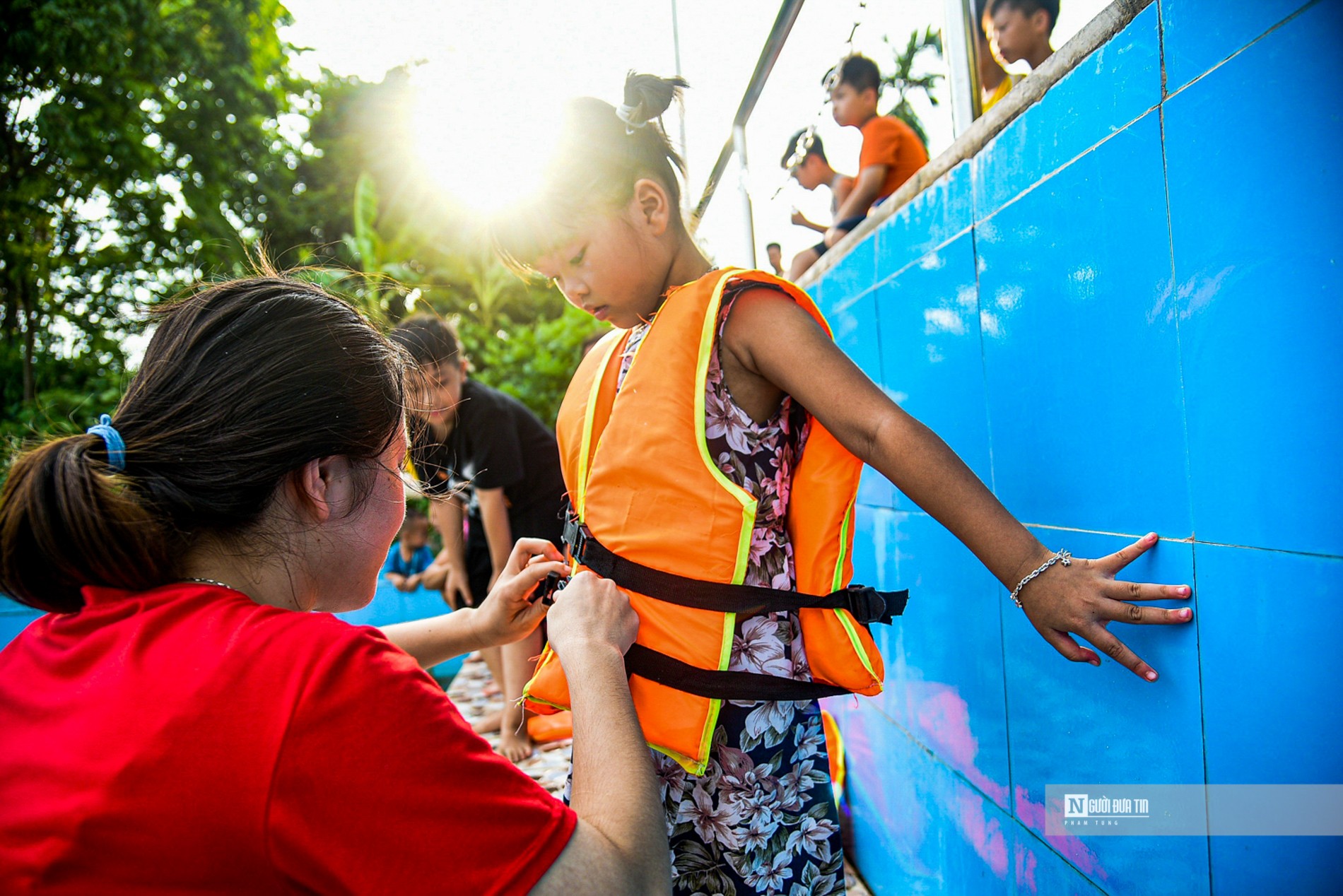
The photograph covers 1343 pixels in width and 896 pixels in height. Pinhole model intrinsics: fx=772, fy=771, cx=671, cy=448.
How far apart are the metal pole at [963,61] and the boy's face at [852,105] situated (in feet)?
1.77

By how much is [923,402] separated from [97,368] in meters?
10.4

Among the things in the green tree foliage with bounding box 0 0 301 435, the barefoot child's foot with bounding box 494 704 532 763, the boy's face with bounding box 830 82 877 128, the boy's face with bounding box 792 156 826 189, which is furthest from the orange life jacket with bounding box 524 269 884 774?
the green tree foliage with bounding box 0 0 301 435

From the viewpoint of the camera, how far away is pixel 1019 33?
1.42 metres

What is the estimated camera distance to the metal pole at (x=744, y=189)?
11.1 ft

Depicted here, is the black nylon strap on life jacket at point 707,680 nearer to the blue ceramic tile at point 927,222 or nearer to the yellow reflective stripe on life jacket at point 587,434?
the yellow reflective stripe on life jacket at point 587,434

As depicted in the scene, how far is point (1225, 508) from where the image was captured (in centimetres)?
87

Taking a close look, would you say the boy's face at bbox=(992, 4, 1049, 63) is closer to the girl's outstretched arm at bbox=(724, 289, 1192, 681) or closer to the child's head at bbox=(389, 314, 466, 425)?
the girl's outstretched arm at bbox=(724, 289, 1192, 681)

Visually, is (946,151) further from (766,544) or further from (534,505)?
(534,505)

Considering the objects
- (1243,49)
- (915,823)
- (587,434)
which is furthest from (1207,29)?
(915,823)

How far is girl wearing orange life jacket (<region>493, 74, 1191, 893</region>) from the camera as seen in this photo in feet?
3.53

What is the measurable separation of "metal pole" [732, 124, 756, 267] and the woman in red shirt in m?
2.74

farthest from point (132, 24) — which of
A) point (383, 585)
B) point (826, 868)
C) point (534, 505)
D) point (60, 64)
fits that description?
point (826, 868)

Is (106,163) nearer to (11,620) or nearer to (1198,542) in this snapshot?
(11,620)

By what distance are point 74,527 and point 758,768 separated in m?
0.93
